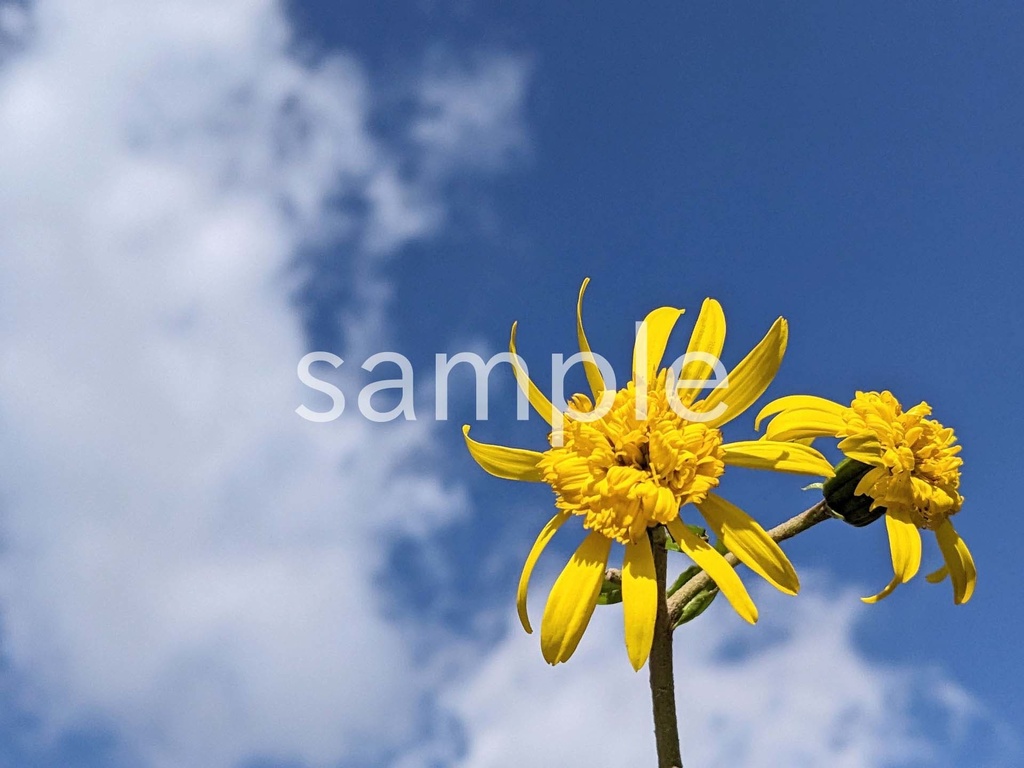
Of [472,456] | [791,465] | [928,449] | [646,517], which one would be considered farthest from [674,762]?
[928,449]

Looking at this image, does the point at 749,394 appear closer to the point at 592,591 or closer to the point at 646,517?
the point at 646,517

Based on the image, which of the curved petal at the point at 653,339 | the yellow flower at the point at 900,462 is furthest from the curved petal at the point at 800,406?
the curved petal at the point at 653,339

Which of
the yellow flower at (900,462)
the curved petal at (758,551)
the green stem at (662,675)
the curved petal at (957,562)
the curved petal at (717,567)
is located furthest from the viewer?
the curved petal at (957,562)

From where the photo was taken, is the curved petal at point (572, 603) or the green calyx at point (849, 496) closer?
the curved petal at point (572, 603)

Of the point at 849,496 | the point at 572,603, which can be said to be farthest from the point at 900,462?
the point at 572,603

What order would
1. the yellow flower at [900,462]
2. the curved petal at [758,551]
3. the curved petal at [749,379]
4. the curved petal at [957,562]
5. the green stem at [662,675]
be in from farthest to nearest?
1. the curved petal at [957,562]
2. the yellow flower at [900,462]
3. the curved petal at [749,379]
4. the curved petal at [758,551]
5. the green stem at [662,675]

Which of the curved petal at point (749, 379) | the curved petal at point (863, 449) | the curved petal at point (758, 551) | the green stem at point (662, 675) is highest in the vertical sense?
the curved petal at point (749, 379)

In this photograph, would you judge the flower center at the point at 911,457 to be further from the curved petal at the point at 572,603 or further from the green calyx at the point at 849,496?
the curved petal at the point at 572,603
